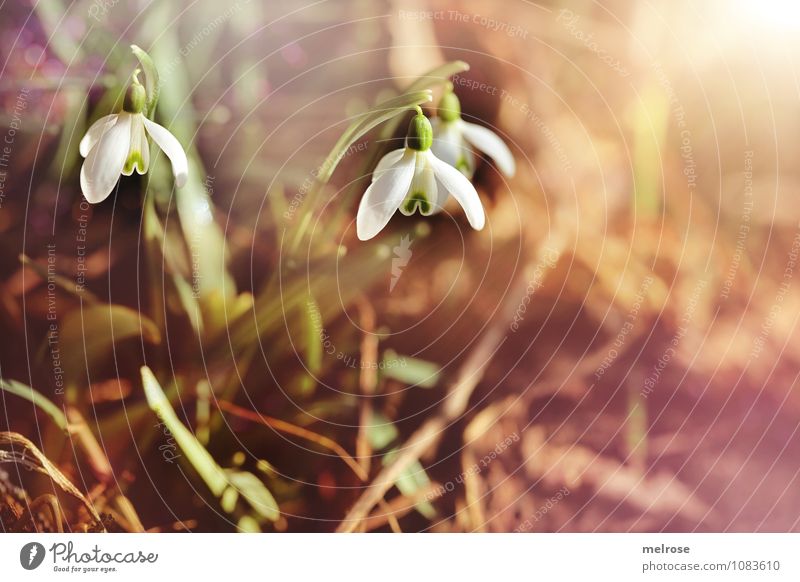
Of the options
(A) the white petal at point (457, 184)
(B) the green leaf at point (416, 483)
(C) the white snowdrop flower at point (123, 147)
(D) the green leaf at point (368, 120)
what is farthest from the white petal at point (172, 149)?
(B) the green leaf at point (416, 483)

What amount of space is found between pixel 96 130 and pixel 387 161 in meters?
0.29

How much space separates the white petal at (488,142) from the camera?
65cm

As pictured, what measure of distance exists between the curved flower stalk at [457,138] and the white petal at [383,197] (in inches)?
1.7

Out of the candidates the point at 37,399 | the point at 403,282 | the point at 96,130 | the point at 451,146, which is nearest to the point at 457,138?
the point at 451,146

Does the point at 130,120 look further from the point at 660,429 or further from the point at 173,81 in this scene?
the point at 660,429

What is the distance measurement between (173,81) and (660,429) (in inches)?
24.8

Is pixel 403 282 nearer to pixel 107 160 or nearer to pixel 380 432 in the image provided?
pixel 380 432

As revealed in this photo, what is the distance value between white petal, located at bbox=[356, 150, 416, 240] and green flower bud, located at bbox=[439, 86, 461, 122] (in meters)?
0.06

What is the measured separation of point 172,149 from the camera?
0.63 m

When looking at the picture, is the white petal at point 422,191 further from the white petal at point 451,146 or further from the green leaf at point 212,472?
the green leaf at point 212,472

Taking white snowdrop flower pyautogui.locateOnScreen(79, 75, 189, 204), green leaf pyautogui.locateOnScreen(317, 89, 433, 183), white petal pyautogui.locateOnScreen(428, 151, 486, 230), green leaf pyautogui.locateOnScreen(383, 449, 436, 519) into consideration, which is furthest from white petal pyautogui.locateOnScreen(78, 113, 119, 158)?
green leaf pyautogui.locateOnScreen(383, 449, 436, 519)

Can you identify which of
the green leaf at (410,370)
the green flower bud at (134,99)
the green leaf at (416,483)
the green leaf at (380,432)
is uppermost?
the green flower bud at (134,99)

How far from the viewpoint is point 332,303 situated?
25.8 inches

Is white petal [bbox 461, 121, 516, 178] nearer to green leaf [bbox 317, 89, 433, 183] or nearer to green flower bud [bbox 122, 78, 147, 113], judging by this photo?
green leaf [bbox 317, 89, 433, 183]
